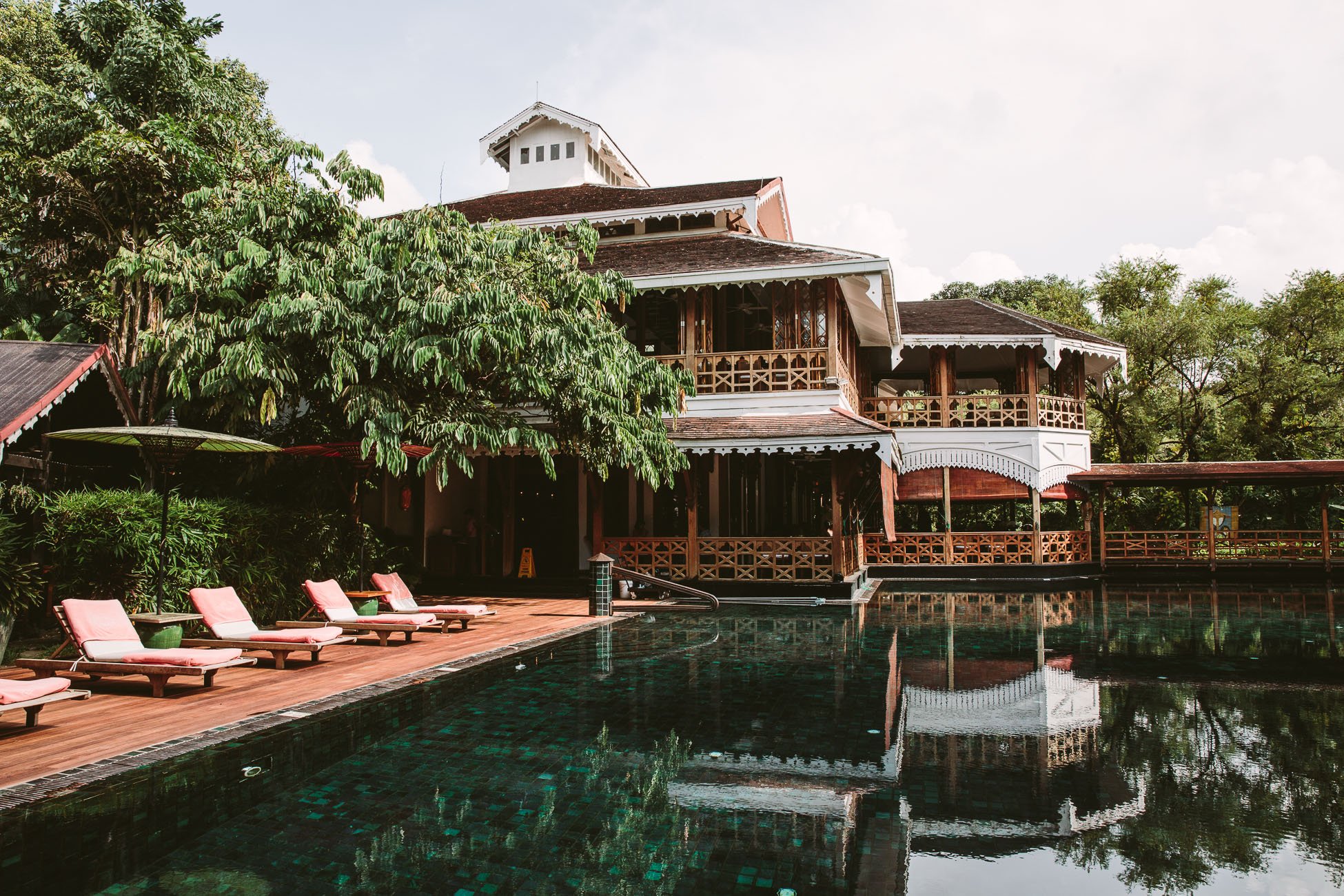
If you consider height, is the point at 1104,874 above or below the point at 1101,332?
below

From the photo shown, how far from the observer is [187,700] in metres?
7.11

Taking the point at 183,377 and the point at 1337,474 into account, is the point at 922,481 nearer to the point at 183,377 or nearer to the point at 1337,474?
the point at 1337,474

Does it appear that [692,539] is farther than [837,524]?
Yes

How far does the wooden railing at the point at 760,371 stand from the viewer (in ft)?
54.2

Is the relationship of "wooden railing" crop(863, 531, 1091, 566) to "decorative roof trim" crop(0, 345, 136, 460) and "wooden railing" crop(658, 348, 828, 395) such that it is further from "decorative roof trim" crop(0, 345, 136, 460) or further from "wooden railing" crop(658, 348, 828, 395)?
"decorative roof trim" crop(0, 345, 136, 460)

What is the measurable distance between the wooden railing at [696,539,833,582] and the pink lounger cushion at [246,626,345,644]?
8.18 m

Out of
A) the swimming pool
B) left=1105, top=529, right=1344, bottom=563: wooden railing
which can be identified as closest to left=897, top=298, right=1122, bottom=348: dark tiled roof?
left=1105, top=529, right=1344, bottom=563: wooden railing

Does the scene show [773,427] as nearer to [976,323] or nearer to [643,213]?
[643,213]

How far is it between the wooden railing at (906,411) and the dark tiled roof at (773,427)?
7074mm

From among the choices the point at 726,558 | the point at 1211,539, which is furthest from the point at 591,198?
the point at 1211,539

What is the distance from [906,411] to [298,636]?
699 inches

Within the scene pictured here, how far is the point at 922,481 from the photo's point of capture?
2288cm

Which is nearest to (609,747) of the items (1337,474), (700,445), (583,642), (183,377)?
(583,642)

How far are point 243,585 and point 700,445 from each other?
23.9 feet
